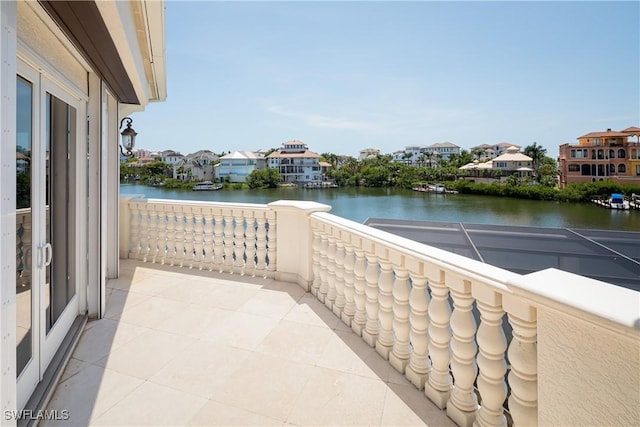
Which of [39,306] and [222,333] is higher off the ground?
[39,306]

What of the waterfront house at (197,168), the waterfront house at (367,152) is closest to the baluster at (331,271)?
the waterfront house at (197,168)

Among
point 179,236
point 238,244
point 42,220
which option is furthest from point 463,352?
point 179,236

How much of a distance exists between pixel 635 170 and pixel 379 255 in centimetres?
1862

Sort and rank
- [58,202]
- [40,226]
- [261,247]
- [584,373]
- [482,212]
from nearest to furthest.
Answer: [584,373]
[40,226]
[58,202]
[261,247]
[482,212]

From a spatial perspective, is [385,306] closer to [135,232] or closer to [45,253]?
[45,253]

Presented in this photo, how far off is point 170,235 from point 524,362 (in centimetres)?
457

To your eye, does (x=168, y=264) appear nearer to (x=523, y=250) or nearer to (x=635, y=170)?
(x=523, y=250)

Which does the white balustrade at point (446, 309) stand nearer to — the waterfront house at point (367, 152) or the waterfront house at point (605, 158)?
the waterfront house at point (605, 158)

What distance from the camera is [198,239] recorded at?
4.57 m

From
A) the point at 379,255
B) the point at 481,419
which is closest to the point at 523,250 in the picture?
the point at 379,255

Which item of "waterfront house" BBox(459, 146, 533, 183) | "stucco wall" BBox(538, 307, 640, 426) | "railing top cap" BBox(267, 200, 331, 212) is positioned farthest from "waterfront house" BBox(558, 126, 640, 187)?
"waterfront house" BBox(459, 146, 533, 183)

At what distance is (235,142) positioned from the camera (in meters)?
71.3

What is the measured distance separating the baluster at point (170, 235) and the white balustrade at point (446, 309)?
496mm

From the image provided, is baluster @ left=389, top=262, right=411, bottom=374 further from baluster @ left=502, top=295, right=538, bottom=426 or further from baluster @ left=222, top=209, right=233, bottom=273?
baluster @ left=222, top=209, right=233, bottom=273
